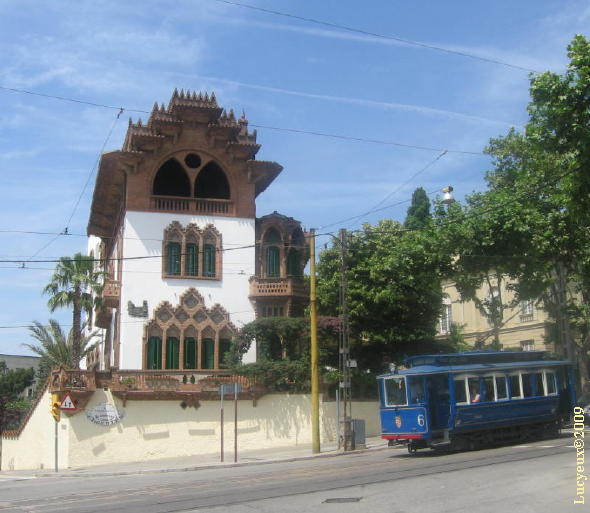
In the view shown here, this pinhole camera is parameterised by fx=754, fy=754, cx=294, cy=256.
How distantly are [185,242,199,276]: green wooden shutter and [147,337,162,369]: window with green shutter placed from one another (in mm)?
3530

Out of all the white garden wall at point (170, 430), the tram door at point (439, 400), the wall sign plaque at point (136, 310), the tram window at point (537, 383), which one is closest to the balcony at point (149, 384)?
the white garden wall at point (170, 430)

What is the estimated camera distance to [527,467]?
55.2ft

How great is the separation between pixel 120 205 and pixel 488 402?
23.1m

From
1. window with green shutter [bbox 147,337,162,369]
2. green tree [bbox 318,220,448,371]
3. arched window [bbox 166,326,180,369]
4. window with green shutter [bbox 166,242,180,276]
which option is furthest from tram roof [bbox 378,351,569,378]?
window with green shutter [bbox 166,242,180,276]

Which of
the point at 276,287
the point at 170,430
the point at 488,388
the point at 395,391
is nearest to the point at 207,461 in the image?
the point at 170,430

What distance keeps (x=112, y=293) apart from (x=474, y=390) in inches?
730

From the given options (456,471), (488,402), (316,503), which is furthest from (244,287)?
(316,503)

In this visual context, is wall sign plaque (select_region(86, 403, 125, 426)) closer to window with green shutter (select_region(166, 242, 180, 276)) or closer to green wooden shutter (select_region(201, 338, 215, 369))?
green wooden shutter (select_region(201, 338, 215, 369))

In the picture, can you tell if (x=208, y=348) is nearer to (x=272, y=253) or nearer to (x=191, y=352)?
(x=191, y=352)

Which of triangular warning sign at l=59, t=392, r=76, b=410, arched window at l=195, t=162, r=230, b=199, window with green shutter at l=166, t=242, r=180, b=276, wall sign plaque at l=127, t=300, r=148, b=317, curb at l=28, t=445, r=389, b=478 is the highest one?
arched window at l=195, t=162, r=230, b=199

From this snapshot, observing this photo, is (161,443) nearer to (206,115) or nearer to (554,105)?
(206,115)

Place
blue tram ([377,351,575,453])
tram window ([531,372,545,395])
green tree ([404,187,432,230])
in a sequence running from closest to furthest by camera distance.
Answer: blue tram ([377,351,575,453]), tram window ([531,372,545,395]), green tree ([404,187,432,230])

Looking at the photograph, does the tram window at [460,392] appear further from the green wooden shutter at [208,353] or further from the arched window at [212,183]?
the arched window at [212,183]

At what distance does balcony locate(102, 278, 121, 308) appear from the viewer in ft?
114
